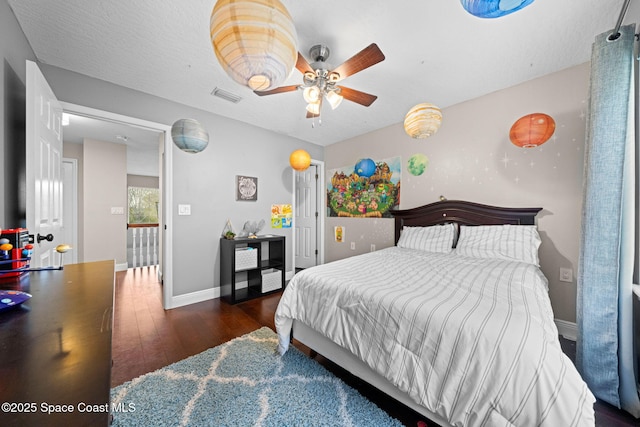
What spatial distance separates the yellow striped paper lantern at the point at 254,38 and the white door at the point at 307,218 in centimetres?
364

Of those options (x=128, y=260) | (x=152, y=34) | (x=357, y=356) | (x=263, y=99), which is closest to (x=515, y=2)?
(x=357, y=356)

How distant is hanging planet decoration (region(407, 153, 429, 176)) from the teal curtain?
1698mm

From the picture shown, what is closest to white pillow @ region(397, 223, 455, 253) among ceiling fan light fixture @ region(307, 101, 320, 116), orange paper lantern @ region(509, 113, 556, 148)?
orange paper lantern @ region(509, 113, 556, 148)

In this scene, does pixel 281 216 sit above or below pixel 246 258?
above

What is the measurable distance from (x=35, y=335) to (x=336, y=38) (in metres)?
2.21

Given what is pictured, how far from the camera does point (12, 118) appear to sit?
1.66 meters

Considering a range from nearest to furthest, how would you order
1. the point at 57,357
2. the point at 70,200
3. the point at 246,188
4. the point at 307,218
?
the point at 57,357 < the point at 246,188 < the point at 70,200 < the point at 307,218

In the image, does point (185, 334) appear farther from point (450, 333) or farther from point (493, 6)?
point (493, 6)

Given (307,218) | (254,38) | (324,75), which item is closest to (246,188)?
(307,218)

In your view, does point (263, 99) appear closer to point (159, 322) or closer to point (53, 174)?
point (53, 174)

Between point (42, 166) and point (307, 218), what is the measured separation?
3.49 m

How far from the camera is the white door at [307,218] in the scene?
181 inches

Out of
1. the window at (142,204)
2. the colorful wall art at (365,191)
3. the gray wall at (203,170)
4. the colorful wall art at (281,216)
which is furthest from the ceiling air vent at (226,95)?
the window at (142,204)

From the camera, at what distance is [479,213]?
2.67 m
